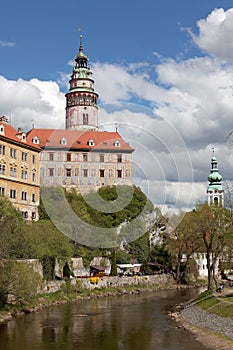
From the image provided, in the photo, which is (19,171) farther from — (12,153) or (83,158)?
(83,158)

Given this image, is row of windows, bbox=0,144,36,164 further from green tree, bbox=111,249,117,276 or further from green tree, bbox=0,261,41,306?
green tree, bbox=0,261,41,306

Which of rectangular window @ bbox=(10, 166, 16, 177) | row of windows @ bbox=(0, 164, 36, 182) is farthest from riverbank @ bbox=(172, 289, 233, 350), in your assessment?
rectangular window @ bbox=(10, 166, 16, 177)

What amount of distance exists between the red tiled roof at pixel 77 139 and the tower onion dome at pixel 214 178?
72.4 feet

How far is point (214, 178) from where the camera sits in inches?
3910

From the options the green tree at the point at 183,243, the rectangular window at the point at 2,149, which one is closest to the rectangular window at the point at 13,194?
the rectangular window at the point at 2,149

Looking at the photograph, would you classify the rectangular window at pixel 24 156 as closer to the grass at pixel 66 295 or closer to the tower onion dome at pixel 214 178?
the grass at pixel 66 295

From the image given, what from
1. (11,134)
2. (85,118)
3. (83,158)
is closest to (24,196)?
(11,134)

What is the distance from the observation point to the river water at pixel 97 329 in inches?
1153

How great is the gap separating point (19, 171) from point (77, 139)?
975 inches

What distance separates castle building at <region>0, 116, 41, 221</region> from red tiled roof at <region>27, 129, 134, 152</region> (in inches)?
683

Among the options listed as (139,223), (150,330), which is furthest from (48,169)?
(150,330)

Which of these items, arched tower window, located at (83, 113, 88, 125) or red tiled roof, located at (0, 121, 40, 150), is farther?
arched tower window, located at (83, 113, 88, 125)

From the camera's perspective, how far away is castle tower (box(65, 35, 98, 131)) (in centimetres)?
9381

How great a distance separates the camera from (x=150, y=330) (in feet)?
111
